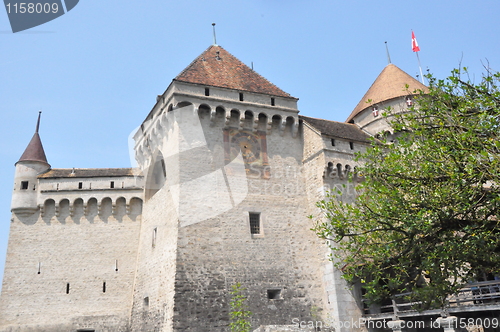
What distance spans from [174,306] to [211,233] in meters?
2.91

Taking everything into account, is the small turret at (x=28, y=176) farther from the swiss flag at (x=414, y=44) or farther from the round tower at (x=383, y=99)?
the swiss flag at (x=414, y=44)

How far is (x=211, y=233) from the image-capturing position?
51.4ft

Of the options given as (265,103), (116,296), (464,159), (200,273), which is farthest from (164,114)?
(464,159)

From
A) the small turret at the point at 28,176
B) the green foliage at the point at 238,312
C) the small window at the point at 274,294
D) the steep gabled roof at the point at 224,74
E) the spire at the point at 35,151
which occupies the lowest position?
the green foliage at the point at 238,312

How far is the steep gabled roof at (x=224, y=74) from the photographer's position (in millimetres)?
18203

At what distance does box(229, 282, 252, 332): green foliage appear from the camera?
1402cm

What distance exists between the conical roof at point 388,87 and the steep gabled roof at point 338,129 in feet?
6.48

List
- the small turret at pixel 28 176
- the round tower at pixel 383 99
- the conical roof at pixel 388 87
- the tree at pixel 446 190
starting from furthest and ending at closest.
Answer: the conical roof at pixel 388 87 → the round tower at pixel 383 99 → the small turret at pixel 28 176 → the tree at pixel 446 190

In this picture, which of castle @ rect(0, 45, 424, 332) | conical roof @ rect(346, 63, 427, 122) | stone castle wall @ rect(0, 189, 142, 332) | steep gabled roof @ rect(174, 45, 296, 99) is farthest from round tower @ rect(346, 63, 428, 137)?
stone castle wall @ rect(0, 189, 142, 332)

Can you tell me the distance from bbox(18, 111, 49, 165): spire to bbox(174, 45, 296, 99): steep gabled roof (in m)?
8.25

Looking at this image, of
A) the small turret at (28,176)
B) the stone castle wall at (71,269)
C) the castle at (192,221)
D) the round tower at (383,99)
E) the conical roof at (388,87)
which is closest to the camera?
the castle at (192,221)

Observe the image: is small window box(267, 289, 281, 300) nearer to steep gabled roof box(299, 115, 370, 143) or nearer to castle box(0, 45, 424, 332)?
castle box(0, 45, 424, 332)

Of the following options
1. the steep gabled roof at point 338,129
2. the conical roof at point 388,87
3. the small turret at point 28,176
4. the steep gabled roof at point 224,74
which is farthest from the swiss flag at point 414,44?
the small turret at point 28,176

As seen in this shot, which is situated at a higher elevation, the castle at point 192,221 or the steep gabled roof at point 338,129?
the steep gabled roof at point 338,129
